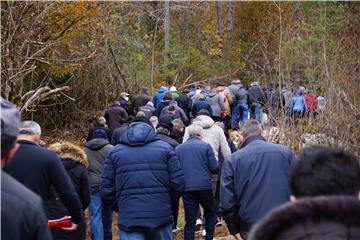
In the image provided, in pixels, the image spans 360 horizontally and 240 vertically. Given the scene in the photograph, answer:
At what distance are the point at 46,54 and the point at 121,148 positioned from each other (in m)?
9.99

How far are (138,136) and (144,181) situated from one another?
1.51 feet

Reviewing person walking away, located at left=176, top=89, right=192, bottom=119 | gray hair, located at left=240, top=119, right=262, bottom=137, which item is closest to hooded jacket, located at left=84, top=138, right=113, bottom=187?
gray hair, located at left=240, top=119, right=262, bottom=137

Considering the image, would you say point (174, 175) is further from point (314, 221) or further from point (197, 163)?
point (314, 221)

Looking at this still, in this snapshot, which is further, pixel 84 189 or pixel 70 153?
pixel 70 153

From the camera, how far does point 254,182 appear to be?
5.82 metres

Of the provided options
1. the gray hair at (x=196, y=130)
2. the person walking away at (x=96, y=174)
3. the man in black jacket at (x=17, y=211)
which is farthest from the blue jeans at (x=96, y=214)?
the man in black jacket at (x=17, y=211)

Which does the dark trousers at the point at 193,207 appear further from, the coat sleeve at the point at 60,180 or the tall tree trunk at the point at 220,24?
the tall tree trunk at the point at 220,24

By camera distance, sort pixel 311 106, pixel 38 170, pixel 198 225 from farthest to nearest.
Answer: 1. pixel 311 106
2. pixel 198 225
3. pixel 38 170

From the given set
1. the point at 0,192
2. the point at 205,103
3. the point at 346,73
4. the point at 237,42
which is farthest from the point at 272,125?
the point at 237,42

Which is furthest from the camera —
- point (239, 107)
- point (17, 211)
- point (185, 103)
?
point (239, 107)

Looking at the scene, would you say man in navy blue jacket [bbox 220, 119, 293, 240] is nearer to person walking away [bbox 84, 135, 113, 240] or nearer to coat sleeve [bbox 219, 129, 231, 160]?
person walking away [bbox 84, 135, 113, 240]

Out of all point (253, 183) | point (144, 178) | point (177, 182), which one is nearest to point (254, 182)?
point (253, 183)

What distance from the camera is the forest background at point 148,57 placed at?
39.1 feet

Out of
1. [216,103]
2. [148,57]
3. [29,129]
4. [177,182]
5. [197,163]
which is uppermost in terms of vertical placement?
[29,129]
